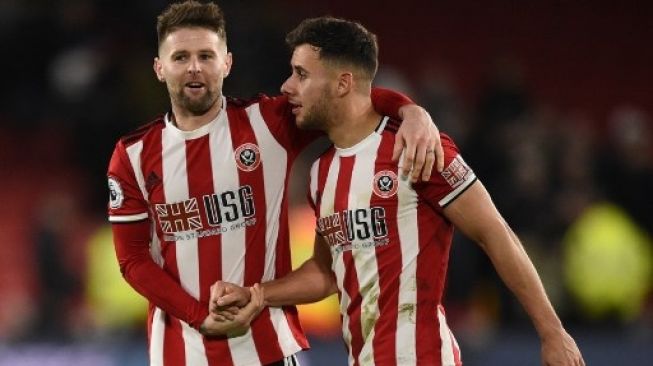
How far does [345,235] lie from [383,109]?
0.54m

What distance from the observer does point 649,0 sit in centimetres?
1334

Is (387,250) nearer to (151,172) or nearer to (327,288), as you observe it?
(327,288)

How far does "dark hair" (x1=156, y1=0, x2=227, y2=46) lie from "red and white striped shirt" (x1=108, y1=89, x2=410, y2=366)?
0.36m

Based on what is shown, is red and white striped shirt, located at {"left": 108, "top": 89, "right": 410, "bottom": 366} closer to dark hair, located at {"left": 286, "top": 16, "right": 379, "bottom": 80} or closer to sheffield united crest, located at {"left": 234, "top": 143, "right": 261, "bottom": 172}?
sheffield united crest, located at {"left": 234, "top": 143, "right": 261, "bottom": 172}

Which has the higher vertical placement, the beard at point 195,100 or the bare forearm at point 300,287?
the beard at point 195,100

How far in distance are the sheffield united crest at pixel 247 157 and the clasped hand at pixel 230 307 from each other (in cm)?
48

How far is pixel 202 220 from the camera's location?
4652 mm

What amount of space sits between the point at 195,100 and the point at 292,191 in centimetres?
497

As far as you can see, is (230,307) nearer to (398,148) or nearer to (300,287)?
(300,287)

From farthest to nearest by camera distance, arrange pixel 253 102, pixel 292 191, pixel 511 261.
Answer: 1. pixel 292 191
2. pixel 253 102
3. pixel 511 261

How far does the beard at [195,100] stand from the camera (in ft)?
15.2

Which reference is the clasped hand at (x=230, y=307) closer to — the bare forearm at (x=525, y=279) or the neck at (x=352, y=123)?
the neck at (x=352, y=123)

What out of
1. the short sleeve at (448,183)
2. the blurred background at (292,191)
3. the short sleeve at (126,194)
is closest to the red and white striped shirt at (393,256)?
the short sleeve at (448,183)

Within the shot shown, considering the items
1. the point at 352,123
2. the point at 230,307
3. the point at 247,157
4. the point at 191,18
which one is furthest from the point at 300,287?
the point at 191,18
